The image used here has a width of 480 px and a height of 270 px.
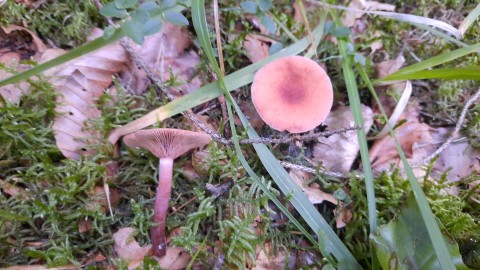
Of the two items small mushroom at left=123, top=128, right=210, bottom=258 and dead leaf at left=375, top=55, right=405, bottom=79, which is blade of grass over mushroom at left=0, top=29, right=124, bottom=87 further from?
dead leaf at left=375, top=55, right=405, bottom=79

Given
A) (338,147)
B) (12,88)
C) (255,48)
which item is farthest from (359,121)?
(12,88)

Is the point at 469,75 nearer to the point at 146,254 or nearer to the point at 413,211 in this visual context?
the point at 413,211

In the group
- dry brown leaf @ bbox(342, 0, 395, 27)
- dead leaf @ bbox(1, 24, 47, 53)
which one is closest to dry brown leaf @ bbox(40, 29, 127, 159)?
dead leaf @ bbox(1, 24, 47, 53)

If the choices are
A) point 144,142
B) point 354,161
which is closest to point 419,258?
point 354,161

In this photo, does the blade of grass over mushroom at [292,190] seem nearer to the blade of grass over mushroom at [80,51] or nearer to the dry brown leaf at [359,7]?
the blade of grass over mushroom at [80,51]

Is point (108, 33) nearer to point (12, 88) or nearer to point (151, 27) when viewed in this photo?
point (151, 27)

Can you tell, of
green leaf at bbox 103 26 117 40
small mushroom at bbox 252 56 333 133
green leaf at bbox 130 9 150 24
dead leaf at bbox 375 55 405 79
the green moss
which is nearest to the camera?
green leaf at bbox 103 26 117 40
